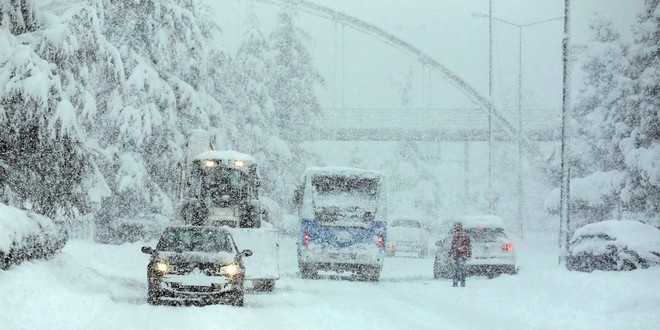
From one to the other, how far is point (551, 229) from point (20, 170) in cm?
7317

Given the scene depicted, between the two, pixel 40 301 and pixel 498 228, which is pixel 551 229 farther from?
pixel 40 301

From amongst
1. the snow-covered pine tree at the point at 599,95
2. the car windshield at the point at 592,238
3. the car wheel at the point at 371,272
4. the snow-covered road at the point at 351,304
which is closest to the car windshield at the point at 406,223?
the snow-covered pine tree at the point at 599,95

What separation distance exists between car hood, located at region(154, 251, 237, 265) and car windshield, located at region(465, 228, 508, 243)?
35.3 feet

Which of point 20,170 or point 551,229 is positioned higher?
point 20,170

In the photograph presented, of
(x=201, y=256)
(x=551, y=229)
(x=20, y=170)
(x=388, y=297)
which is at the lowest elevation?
(x=551, y=229)

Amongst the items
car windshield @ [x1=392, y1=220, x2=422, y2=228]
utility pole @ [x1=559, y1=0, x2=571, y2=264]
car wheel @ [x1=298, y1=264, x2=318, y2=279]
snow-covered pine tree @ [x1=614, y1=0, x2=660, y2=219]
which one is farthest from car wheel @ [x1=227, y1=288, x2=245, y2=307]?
car windshield @ [x1=392, y1=220, x2=422, y2=228]

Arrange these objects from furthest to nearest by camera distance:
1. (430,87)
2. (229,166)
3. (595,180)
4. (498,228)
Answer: (430,87)
(595,180)
(229,166)
(498,228)

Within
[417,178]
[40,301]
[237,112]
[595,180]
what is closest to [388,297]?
[40,301]

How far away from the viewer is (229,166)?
2931 centimetres

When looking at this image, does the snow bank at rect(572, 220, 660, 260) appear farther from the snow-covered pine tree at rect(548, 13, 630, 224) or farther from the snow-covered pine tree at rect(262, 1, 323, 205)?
the snow-covered pine tree at rect(262, 1, 323, 205)

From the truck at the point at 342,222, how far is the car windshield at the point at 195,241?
788cm

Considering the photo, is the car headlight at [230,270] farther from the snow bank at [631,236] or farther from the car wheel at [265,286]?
the snow bank at [631,236]

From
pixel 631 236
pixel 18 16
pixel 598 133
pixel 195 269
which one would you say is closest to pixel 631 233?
pixel 631 236

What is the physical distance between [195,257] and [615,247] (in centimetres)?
1395
